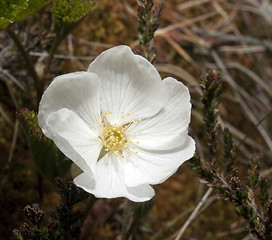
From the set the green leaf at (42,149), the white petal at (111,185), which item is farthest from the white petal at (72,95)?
the white petal at (111,185)

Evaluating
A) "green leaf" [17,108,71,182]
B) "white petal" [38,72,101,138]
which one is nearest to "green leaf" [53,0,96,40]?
"white petal" [38,72,101,138]

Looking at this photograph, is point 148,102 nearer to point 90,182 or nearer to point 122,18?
point 90,182

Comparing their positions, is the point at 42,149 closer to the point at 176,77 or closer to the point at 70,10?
the point at 70,10

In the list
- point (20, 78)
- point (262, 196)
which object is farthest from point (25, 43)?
point (262, 196)

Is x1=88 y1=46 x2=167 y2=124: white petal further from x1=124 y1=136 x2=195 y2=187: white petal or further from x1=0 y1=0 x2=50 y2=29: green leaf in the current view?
x1=0 y1=0 x2=50 y2=29: green leaf

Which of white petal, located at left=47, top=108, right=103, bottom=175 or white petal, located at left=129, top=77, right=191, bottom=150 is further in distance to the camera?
white petal, located at left=129, top=77, right=191, bottom=150

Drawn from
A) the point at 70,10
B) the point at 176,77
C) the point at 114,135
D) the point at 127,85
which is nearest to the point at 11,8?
the point at 70,10
